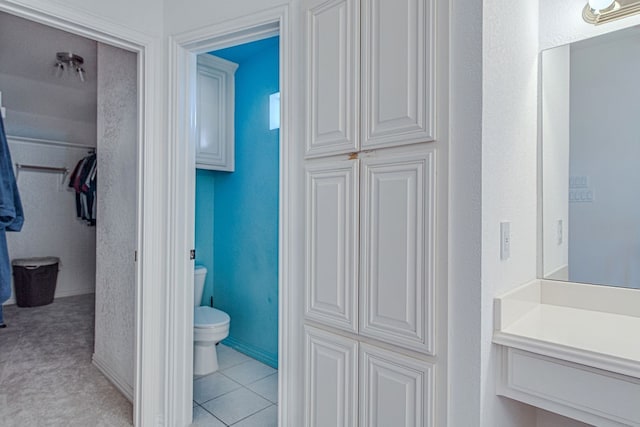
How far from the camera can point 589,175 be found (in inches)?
55.2

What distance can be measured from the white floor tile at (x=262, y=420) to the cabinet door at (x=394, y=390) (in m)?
0.98

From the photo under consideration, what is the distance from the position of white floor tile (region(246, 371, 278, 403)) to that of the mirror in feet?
5.83

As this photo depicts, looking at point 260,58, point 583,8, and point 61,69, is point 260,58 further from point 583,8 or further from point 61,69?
point 583,8

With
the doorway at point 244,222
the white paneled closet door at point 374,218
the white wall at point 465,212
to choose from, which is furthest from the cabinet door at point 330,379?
the doorway at point 244,222

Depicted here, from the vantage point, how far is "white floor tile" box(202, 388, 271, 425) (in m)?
2.14

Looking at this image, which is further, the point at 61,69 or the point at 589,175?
the point at 61,69

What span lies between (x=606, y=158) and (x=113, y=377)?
300 cm

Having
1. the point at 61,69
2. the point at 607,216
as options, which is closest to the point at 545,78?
the point at 607,216

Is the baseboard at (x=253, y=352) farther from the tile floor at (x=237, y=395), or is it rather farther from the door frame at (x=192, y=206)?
the door frame at (x=192, y=206)

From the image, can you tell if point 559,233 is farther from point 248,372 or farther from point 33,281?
point 33,281

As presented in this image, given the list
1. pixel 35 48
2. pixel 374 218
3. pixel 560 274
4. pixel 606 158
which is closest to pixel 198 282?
pixel 374 218

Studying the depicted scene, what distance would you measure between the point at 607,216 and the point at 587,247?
0.13 meters

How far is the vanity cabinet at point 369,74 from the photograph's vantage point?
3.79ft

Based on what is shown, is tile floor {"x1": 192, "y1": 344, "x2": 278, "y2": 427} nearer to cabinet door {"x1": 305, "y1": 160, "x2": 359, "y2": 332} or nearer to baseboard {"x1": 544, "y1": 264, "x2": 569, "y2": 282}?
cabinet door {"x1": 305, "y1": 160, "x2": 359, "y2": 332}
